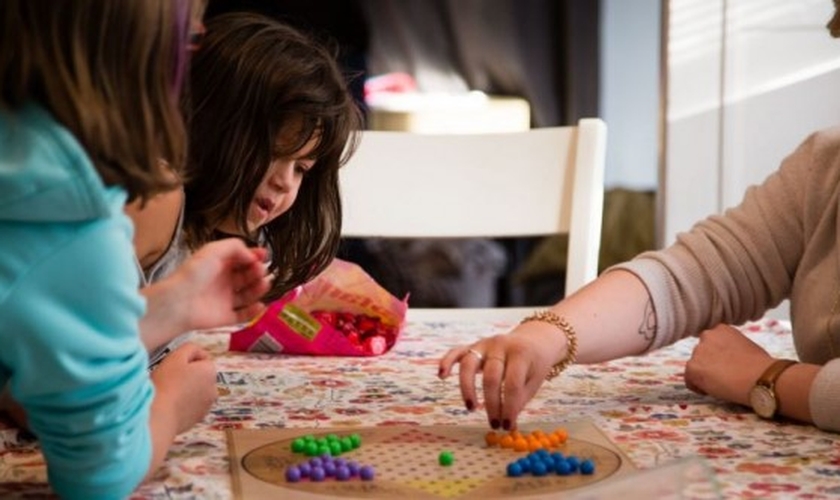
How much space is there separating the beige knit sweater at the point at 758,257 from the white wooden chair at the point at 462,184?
574 mm

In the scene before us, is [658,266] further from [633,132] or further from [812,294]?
[633,132]

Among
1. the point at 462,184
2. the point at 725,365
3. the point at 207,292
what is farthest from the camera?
the point at 462,184

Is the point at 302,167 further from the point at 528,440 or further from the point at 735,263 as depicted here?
the point at 528,440

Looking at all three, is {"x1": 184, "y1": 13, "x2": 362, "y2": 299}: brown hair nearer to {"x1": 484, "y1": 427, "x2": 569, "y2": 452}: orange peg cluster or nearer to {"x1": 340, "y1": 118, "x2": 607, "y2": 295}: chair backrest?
{"x1": 340, "y1": 118, "x2": 607, "y2": 295}: chair backrest

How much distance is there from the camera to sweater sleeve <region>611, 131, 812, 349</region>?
152cm

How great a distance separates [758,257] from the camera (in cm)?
153

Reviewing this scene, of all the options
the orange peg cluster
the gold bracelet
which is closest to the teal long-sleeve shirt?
the orange peg cluster

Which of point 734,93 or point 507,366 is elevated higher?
point 734,93

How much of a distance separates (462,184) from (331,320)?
542mm

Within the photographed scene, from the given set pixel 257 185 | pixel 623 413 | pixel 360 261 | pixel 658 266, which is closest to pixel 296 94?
pixel 257 185

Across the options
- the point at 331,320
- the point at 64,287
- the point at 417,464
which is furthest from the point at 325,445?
the point at 331,320

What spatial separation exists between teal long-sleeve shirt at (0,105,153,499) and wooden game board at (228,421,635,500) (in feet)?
0.47

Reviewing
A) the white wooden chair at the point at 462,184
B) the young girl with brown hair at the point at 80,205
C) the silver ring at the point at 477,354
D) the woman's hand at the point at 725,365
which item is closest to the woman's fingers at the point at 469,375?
the silver ring at the point at 477,354

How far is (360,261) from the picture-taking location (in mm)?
3359
